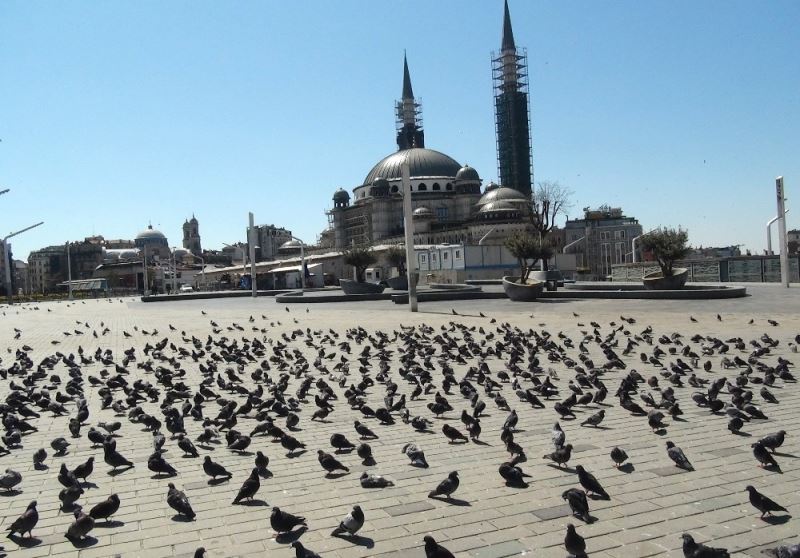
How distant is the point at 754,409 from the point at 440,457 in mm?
3517

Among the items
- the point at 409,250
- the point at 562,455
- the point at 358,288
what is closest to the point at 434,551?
the point at 562,455

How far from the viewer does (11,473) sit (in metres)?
6.47

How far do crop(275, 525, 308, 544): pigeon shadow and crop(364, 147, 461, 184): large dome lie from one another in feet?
387

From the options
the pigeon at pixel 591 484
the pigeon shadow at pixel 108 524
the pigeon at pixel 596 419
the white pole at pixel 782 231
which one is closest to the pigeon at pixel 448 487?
the pigeon at pixel 591 484

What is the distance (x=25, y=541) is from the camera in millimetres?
5254

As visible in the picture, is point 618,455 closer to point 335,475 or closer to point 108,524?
point 335,475

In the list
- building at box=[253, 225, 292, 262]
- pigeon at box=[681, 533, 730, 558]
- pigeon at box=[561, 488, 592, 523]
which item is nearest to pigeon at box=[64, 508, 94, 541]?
pigeon at box=[561, 488, 592, 523]

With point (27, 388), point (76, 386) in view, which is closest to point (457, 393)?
point (76, 386)

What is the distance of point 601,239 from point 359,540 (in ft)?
349

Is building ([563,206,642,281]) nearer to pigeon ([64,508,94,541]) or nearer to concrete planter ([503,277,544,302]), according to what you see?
concrete planter ([503,277,544,302])

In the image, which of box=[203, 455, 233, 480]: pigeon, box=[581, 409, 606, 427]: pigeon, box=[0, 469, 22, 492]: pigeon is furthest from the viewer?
box=[581, 409, 606, 427]: pigeon

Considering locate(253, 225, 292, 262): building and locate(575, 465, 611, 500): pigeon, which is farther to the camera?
locate(253, 225, 292, 262): building

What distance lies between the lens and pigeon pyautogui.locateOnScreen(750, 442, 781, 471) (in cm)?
628

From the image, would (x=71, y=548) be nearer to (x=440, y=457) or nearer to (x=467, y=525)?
(x=467, y=525)
